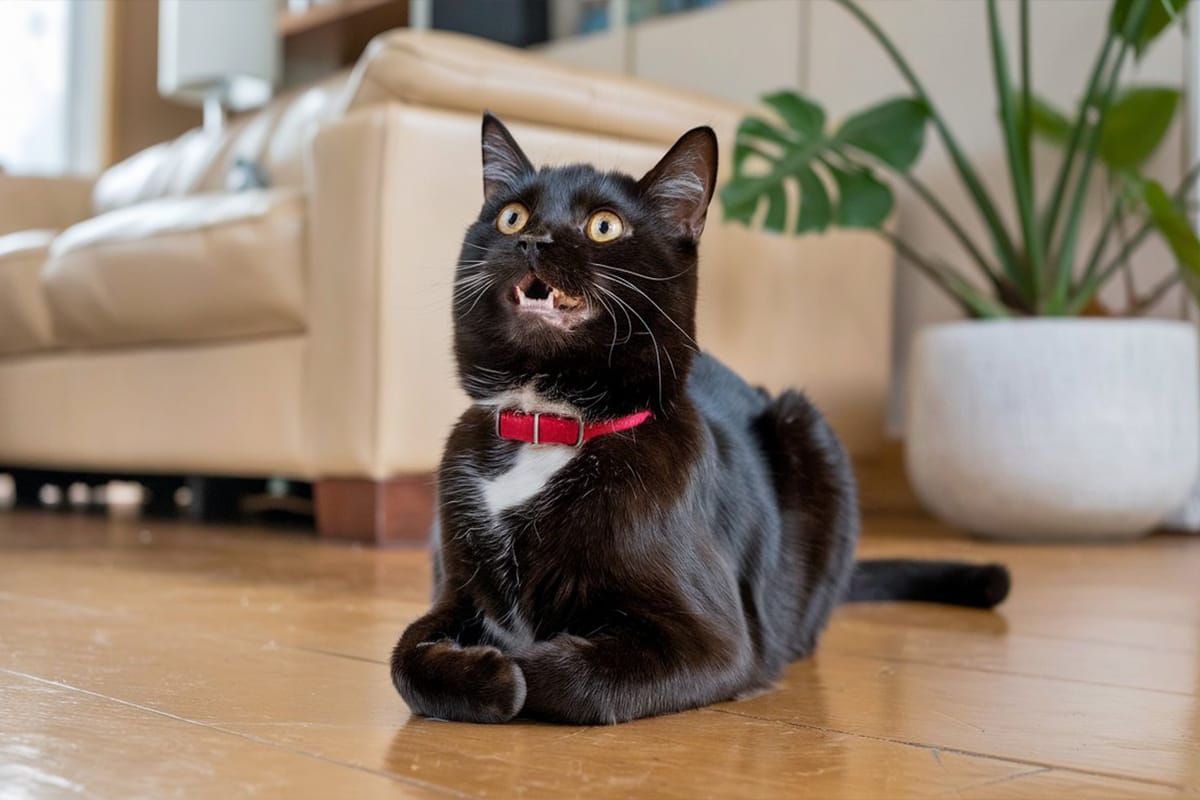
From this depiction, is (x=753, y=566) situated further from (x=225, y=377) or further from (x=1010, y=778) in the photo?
(x=225, y=377)

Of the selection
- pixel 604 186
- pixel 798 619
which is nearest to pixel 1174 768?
pixel 798 619

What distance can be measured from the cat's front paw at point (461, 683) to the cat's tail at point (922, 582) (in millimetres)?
789

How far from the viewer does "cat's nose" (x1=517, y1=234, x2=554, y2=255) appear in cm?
90

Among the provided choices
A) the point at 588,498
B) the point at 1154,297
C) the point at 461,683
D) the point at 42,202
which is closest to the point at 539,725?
the point at 461,683

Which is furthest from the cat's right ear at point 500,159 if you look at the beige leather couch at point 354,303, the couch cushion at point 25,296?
the couch cushion at point 25,296

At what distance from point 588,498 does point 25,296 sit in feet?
7.66

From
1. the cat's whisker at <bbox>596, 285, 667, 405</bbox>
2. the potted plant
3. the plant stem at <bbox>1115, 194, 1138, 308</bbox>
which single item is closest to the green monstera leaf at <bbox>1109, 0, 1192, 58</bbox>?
the potted plant

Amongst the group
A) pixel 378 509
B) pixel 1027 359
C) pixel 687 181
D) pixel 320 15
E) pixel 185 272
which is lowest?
pixel 378 509

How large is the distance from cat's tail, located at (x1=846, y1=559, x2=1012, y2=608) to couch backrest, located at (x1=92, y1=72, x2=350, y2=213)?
2.27 meters

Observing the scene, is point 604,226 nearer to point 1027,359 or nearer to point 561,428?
point 561,428

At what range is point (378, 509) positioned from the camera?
215 cm

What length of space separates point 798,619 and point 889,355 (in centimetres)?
205

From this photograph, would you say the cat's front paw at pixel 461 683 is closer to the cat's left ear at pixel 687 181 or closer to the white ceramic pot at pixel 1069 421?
the cat's left ear at pixel 687 181

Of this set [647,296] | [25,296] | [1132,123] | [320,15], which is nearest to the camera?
[647,296]
